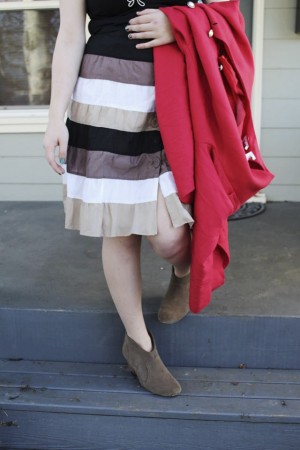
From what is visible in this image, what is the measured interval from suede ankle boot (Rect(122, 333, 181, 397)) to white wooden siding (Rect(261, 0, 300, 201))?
1.75 m

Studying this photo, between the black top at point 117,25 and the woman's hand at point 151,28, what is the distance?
22 millimetres

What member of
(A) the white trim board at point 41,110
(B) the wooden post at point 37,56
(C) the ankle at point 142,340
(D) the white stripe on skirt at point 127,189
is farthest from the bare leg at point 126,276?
(B) the wooden post at point 37,56

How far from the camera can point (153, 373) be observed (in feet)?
5.47

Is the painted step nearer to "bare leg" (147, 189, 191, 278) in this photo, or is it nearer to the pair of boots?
the pair of boots

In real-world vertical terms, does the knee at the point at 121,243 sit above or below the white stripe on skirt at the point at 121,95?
below

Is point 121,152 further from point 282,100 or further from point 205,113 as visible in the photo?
point 282,100

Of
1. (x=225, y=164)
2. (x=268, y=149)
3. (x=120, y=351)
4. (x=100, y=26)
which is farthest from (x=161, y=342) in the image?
(x=268, y=149)

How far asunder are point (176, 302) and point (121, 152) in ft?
1.91

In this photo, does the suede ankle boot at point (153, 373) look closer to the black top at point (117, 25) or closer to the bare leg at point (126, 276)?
the bare leg at point (126, 276)

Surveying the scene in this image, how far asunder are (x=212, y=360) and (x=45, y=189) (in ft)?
6.07

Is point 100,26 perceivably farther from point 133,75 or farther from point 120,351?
point 120,351

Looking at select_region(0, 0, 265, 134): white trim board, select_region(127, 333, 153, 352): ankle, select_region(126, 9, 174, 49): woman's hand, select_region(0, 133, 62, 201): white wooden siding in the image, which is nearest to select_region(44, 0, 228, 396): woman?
select_region(126, 9, 174, 49): woman's hand

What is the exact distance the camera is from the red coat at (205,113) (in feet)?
4.54

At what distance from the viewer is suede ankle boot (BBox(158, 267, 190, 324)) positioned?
1.78 m
